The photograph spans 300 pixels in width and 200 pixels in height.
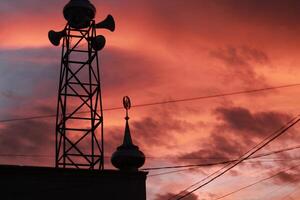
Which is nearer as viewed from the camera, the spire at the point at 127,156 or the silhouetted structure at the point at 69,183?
the silhouetted structure at the point at 69,183

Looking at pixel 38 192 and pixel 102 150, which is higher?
pixel 102 150

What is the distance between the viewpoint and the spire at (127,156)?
48062 millimetres

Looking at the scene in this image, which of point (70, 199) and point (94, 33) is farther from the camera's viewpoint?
point (94, 33)

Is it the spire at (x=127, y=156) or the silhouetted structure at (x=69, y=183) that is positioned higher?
the spire at (x=127, y=156)

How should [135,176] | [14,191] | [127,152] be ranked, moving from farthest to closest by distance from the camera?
[127,152] < [135,176] < [14,191]

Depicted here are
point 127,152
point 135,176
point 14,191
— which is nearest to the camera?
point 14,191

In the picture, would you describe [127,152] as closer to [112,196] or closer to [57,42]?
[112,196]

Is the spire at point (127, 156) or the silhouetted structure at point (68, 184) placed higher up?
the spire at point (127, 156)

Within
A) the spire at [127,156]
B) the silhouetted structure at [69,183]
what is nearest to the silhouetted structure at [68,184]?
the silhouetted structure at [69,183]

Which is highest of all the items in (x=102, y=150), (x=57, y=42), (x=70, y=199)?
(x=57, y=42)

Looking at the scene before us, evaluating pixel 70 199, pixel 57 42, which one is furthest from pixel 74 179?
pixel 57 42

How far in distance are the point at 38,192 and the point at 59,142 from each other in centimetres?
424

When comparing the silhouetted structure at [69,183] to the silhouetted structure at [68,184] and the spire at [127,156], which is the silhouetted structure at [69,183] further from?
the spire at [127,156]

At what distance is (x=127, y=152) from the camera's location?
159ft
